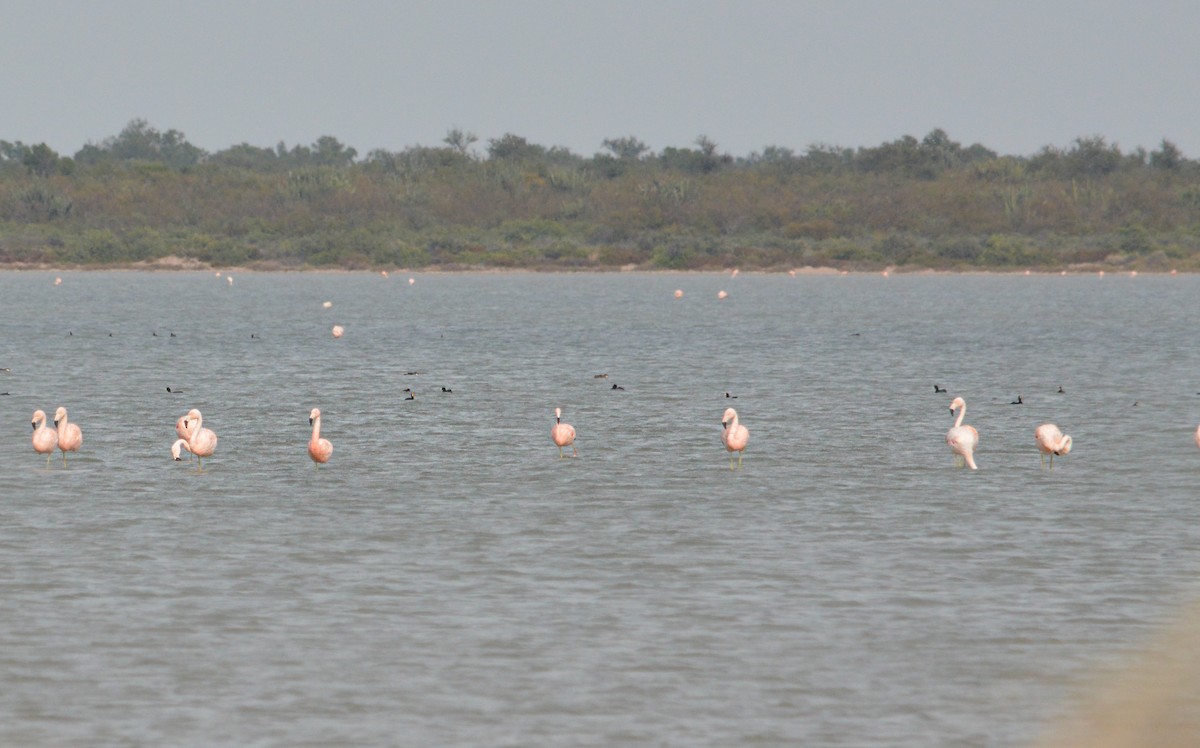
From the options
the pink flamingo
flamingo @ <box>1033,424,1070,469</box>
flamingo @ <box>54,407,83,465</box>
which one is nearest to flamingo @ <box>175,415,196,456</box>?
the pink flamingo

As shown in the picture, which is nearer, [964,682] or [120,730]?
[120,730]

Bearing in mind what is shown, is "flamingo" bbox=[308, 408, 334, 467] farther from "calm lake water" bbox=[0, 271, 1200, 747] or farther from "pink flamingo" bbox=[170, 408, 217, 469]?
"pink flamingo" bbox=[170, 408, 217, 469]

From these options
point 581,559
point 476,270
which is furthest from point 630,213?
point 581,559

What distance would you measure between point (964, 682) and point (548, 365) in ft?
109

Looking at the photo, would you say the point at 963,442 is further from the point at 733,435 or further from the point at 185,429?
the point at 185,429

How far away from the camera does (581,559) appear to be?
17516 millimetres

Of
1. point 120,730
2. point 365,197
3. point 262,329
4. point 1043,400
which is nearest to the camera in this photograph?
point 120,730

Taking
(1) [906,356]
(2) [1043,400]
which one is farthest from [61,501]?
(1) [906,356]

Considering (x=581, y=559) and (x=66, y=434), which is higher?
(x=66, y=434)

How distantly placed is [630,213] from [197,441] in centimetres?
11471

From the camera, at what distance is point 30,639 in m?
14.0

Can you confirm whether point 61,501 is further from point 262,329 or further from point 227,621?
point 262,329

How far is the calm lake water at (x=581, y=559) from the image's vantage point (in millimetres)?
12388

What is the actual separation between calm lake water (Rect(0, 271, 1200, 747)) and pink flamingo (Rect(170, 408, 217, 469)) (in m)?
0.26
